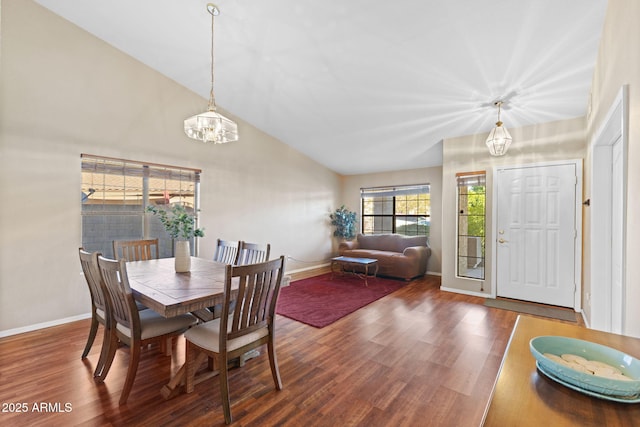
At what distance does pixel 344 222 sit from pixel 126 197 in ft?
14.7

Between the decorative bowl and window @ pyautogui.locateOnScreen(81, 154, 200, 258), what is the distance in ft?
14.2

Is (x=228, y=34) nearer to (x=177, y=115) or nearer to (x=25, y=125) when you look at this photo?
(x=177, y=115)

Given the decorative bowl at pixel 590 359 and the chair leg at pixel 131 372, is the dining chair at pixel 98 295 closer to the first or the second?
the chair leg at pixel 131 372

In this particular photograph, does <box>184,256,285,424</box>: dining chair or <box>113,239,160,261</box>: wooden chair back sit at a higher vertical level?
<box>113,239,160,261</box>: wooden chair back

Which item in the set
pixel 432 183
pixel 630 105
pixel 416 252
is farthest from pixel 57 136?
pixel 432 183

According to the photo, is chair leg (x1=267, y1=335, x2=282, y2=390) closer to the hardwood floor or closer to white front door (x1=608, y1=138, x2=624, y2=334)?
the hardwood floor

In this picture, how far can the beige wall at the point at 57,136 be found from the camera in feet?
9.72

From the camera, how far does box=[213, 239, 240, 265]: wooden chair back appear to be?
10.6 ft

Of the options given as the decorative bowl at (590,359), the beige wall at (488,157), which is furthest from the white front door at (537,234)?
the decorative bowl at (590,359)

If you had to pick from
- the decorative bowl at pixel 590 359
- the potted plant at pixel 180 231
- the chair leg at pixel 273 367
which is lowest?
the chair leg at pixel 273 367

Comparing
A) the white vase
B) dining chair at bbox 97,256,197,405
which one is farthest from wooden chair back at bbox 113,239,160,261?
dining chair at bbox 97,256,197,405

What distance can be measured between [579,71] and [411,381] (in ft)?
11.2

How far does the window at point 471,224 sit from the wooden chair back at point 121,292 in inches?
176

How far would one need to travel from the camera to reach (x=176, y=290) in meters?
2.01
